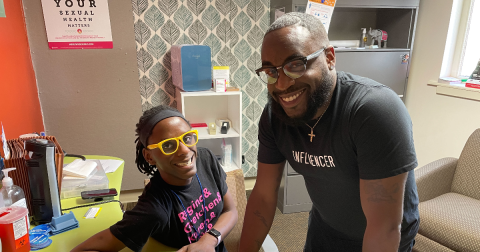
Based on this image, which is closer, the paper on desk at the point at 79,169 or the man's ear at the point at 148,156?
the man's ear at the point at 148,156

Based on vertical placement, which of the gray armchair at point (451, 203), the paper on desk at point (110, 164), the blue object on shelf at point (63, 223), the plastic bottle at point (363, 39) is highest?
the plastic bottle at point (363, 39)

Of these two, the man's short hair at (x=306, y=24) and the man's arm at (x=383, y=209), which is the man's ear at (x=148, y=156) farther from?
the man's arm at (x=383, y=209)

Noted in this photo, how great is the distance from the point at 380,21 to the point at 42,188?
301 centimetres

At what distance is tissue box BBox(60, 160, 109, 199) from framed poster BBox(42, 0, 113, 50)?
1.46 meters

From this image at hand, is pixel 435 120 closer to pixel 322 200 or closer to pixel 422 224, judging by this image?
pixel 422 224

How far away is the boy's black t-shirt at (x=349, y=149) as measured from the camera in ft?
2.65

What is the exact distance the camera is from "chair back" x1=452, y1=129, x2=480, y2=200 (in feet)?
7.23

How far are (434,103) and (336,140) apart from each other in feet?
7.59

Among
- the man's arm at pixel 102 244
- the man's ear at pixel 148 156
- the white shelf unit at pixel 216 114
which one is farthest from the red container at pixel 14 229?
the white shelf unit at pixel 216 114

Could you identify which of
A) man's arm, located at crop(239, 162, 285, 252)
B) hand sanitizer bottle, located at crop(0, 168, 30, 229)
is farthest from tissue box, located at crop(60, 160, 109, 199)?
man's arm, located at crop(239, 162, 285, 252)

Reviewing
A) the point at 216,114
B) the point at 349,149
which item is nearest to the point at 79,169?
the point at 349,149

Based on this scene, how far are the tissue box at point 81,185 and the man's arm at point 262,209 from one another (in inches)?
31.8

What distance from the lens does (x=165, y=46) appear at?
2.74 metres

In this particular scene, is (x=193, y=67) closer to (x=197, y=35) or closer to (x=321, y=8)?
(x=197, y=35)
